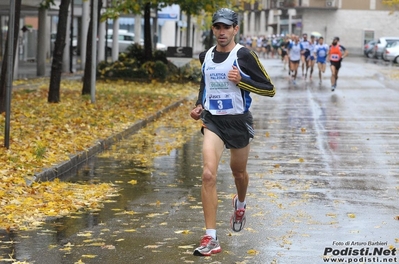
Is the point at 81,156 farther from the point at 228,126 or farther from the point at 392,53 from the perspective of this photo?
the point at 392,53

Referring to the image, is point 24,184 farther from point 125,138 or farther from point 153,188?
point 125,138

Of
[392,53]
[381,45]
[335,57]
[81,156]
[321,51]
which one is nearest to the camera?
[81,156]

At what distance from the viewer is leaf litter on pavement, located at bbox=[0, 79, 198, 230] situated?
10023 mm

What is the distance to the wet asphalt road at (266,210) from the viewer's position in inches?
309

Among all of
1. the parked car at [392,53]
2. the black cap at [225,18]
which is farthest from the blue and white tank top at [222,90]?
the parked car at [392,53]

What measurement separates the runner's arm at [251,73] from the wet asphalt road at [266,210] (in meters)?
1.28

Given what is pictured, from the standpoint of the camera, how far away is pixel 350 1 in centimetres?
9538

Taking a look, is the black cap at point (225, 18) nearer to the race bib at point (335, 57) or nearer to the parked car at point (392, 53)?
the race bib at point (335, 57)

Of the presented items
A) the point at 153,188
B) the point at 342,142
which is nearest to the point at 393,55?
the point at 342,142

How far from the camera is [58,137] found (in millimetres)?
15789

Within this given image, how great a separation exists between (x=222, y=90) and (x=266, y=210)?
2188 mm

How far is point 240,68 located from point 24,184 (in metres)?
3.71

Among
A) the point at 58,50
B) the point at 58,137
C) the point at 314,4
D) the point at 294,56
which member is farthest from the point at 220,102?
the point at 314,4

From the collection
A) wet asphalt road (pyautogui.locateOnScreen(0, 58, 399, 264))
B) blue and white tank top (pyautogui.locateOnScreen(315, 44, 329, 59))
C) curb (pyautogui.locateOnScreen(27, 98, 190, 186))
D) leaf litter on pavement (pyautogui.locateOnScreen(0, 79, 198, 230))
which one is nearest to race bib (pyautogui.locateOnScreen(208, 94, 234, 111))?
wet asphalt road (pyautogui.locateOnScreen(0, 58, 399, 264))
